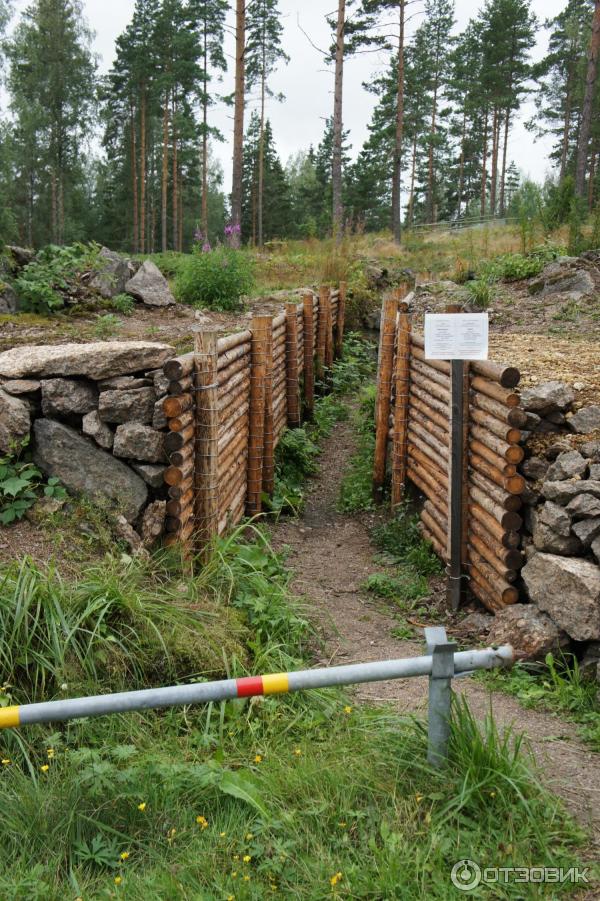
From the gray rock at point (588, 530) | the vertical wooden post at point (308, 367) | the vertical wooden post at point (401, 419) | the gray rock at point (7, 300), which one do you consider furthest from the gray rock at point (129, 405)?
the vertical wooden post at point (308, 367)

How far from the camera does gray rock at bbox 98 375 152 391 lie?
4.83 m

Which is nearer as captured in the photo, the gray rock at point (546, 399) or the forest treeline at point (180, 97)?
the gray rock at point (546, 399)

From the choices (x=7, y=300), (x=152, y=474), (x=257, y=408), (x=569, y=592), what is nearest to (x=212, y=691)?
(x=152, y=474)

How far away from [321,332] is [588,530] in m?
8.12

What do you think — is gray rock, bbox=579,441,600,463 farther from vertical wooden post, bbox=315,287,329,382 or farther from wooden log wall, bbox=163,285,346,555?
vertical wooden post, bbox=315,287,329,382

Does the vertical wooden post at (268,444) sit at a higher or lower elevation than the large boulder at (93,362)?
lower

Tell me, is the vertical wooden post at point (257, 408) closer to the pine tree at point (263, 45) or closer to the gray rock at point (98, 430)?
the gray rock at point (98, 430)

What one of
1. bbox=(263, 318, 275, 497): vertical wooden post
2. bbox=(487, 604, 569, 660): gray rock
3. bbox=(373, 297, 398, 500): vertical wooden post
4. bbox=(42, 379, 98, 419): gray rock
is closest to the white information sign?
bbox=(487, 604, 569, 660): gray rock

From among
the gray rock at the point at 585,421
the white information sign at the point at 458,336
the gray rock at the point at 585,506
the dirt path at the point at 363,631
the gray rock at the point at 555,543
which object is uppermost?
the white information sign at the point at 458,336

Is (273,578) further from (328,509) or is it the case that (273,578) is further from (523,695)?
(328,509)

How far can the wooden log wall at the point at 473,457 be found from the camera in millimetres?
4824

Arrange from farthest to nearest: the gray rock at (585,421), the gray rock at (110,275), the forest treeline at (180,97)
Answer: the forest treeline at (180,97) < the gray rock at (110,275) < the gray rock at (585,421)

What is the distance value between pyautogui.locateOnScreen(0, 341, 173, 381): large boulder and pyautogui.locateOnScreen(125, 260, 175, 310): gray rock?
19.9 ft

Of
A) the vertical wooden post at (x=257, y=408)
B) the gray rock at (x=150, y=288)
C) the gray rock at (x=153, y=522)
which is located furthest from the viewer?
the gray rock at (x=150, y=288)
